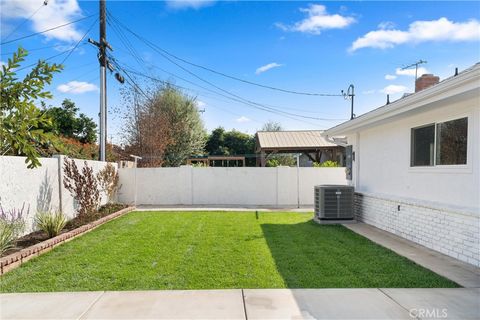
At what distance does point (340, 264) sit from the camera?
16.9 feet

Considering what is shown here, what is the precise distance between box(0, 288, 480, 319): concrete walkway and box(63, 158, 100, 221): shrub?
5056 mm

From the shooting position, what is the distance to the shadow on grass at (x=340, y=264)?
14.1 ft

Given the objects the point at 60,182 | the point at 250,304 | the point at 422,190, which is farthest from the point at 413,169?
the point at 60,182

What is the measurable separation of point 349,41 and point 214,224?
853cm

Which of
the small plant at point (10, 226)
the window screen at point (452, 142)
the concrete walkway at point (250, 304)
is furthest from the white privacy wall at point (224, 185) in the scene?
the concrete walkway at point (250, 304)

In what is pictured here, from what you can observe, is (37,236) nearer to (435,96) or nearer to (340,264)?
(340,264)

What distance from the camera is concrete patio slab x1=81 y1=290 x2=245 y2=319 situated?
11.0 ft

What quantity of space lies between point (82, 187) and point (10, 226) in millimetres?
3456

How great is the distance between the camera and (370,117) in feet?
24.8

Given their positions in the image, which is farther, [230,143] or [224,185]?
[230,143]

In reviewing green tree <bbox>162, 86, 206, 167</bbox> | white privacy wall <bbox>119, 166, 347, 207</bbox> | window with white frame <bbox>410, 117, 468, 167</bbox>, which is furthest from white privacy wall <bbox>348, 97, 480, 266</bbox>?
green tree <bbox>162, 86, 206, 167</bbox>

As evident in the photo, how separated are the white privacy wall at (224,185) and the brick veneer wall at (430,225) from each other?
430cm

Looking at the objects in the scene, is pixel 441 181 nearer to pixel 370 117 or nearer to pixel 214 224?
pixel 370 117

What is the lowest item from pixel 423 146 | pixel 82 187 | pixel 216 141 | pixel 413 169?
pixel 82 187
